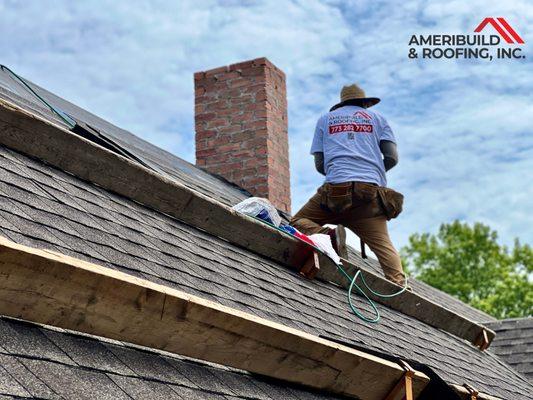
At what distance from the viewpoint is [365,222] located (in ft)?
26.0

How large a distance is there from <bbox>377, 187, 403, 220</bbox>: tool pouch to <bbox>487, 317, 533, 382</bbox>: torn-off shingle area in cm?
353

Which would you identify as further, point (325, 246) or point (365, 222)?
point (365, 222)

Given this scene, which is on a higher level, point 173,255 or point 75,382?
point 173,255

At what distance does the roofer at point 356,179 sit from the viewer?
772cm

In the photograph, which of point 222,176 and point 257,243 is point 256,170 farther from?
point 257,243

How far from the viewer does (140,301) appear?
326cm

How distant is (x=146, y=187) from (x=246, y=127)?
6168 millimetres

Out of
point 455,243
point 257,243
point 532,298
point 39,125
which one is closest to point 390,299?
point 257,243

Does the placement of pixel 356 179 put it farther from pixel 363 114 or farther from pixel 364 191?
pixel 363 114

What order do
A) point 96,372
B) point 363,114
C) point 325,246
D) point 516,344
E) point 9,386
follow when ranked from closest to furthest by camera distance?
point 9,386, point 96,372, point 325,246, point 363,114, point 516,344

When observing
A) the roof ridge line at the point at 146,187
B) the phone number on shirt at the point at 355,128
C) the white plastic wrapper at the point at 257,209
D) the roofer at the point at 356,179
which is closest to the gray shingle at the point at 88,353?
the roof ridge line at the point at 146,187

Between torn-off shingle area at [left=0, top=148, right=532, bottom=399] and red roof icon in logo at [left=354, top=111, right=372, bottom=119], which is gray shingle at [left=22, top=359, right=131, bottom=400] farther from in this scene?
red roof icon in logo at [left=354, top=111, right=372, bottom=119]

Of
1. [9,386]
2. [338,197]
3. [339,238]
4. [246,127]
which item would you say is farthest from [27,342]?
[246,127]

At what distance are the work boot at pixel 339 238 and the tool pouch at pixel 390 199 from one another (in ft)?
1.45
